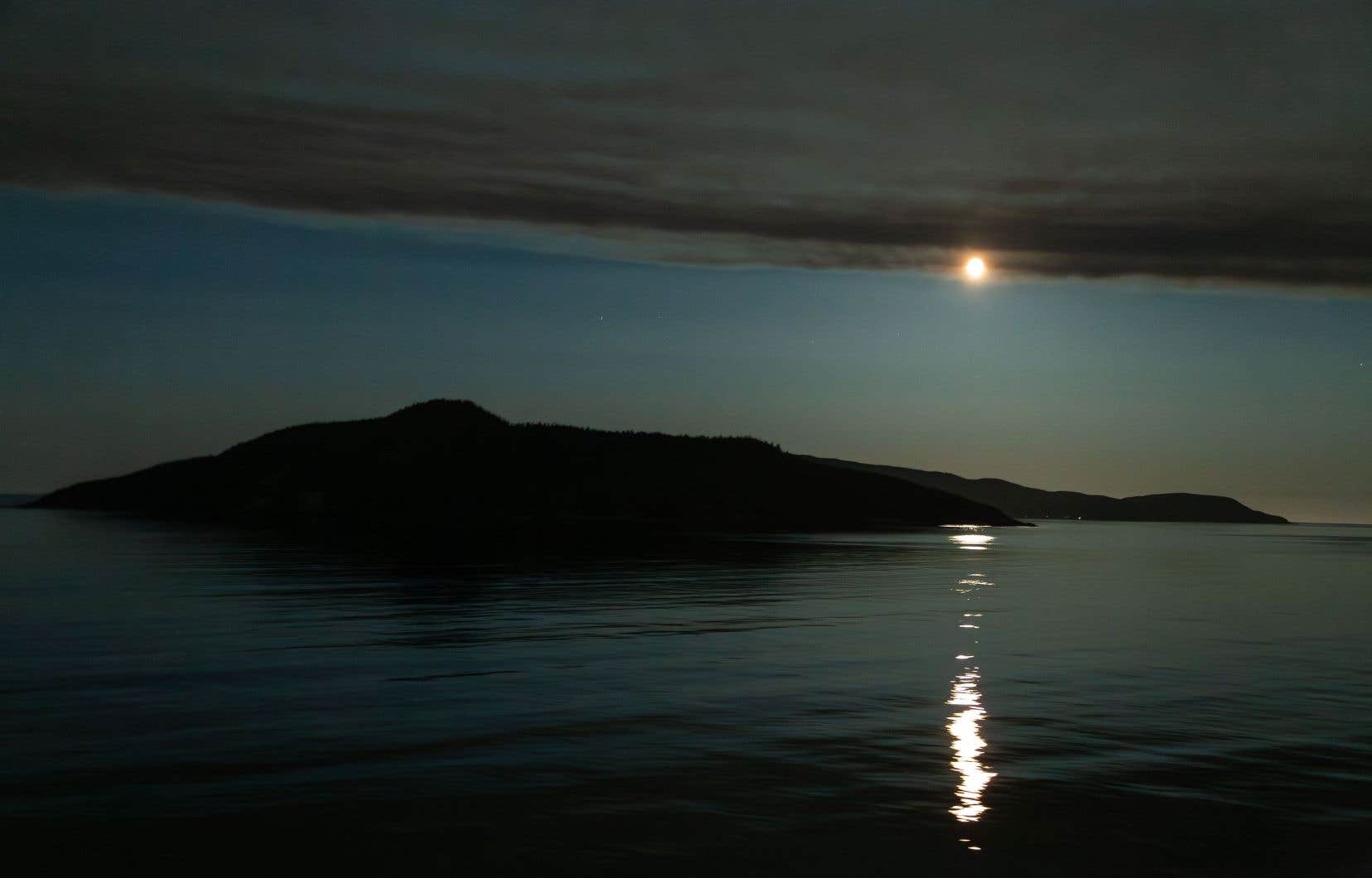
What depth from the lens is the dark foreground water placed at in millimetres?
14258

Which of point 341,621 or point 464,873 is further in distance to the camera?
point 341,621

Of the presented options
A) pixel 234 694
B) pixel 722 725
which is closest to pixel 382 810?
pixel 722 725

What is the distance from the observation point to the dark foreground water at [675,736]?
14.3 m

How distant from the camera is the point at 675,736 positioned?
20.6m

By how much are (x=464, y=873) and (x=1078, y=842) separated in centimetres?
750

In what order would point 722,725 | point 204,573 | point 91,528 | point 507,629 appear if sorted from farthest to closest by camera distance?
point 91,528
point 204,573
point 507,629
point 722,725

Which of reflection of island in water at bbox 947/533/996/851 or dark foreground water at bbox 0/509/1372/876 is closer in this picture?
dark foreground water at bbox 0/509/1372/876

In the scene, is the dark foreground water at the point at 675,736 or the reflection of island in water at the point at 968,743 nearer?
the dark foreground water at the point at 675,736

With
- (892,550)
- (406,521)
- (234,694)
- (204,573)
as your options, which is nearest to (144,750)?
(234,694)

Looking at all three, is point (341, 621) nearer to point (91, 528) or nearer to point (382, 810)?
point (382, 810)

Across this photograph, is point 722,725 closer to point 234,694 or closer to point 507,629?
point 234,694

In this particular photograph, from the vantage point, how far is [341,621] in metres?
37.6

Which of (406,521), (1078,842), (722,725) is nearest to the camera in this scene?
(1078,842)

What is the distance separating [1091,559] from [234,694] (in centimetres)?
9017
